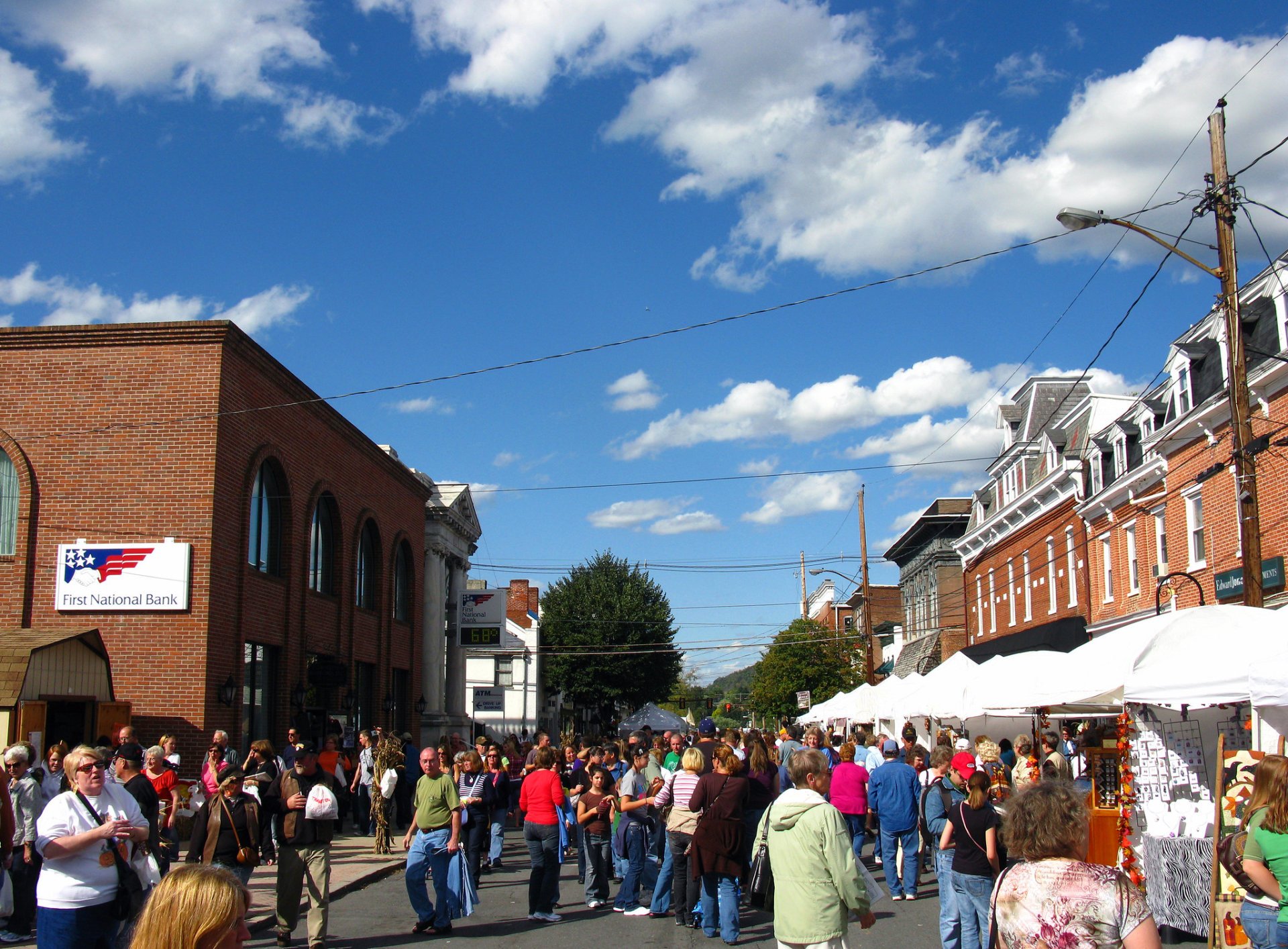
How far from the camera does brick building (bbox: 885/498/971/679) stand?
48625 millimetres

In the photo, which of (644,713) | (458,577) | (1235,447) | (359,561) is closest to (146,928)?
(1235,447)

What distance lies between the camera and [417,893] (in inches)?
426

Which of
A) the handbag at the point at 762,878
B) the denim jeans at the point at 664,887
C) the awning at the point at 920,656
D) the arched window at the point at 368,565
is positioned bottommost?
the denim jeans at the point at 664,887

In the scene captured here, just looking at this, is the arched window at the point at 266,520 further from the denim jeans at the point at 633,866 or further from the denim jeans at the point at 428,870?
the denim jeans at the point at 428,870

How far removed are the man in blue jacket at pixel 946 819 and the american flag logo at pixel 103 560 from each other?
1372 cm

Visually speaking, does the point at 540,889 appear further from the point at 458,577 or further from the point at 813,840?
the point at 458,577

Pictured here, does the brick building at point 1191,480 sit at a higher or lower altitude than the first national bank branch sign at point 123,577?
higher

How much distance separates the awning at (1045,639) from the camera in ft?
104

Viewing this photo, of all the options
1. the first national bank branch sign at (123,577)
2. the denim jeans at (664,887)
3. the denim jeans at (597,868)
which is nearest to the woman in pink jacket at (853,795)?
the denim jeans at (664,887)

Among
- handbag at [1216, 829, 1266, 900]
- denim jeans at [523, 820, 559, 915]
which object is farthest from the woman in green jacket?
denim jeans at [523, 820, 559, 915]

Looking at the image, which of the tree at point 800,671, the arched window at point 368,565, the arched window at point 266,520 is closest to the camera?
the arched window at point 266,520

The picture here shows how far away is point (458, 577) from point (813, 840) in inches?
1390

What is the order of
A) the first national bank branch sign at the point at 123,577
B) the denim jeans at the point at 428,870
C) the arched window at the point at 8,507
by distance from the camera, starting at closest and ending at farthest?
the denim jeans at the point at 428,870
the first national bank branch sign at the point at 123,577
the arched window at the point at 8,507

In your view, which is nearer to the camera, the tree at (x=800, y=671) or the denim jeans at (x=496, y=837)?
the denim jeans at (x=496, y=837)
